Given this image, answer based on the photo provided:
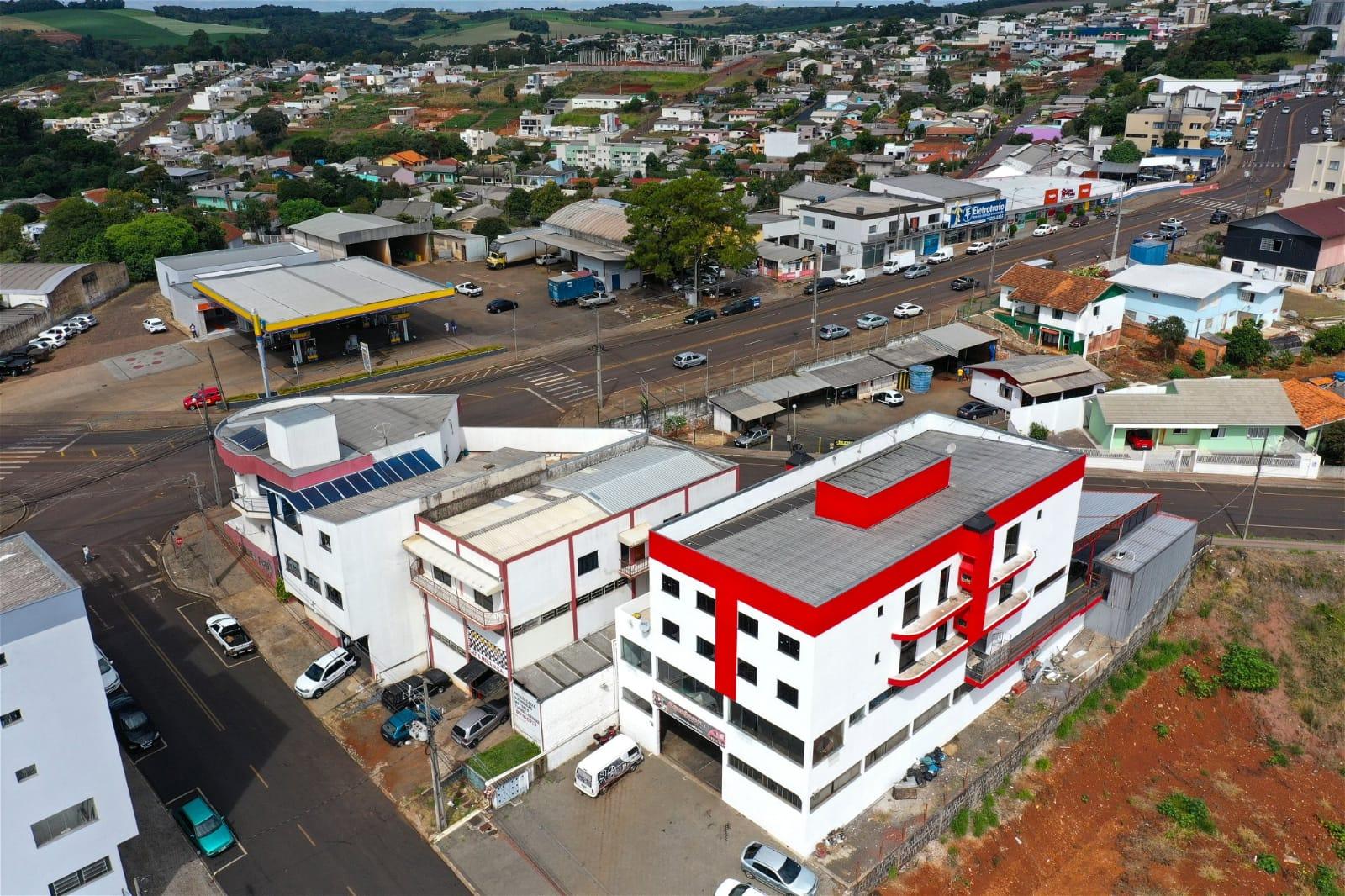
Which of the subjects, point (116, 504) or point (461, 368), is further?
point (461, 368)

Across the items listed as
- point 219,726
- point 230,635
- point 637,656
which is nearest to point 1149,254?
point 637,656

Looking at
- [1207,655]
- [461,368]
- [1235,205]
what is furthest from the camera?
[1235,205]

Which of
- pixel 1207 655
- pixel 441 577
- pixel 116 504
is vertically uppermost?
pixel 441 577

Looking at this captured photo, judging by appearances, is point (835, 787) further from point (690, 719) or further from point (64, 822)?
point (64, 822)

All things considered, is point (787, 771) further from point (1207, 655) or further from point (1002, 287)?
point (1002, 287)

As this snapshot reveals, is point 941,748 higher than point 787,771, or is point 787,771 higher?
point 787,771

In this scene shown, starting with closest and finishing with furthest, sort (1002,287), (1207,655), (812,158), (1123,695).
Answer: (1123,695)
(1207,655)
(1002,287)
(812,158)

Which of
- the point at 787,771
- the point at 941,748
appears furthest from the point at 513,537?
the point at 941,748

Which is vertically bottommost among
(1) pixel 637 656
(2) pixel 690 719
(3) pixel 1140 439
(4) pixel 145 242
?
(3) pixel 1140 439
